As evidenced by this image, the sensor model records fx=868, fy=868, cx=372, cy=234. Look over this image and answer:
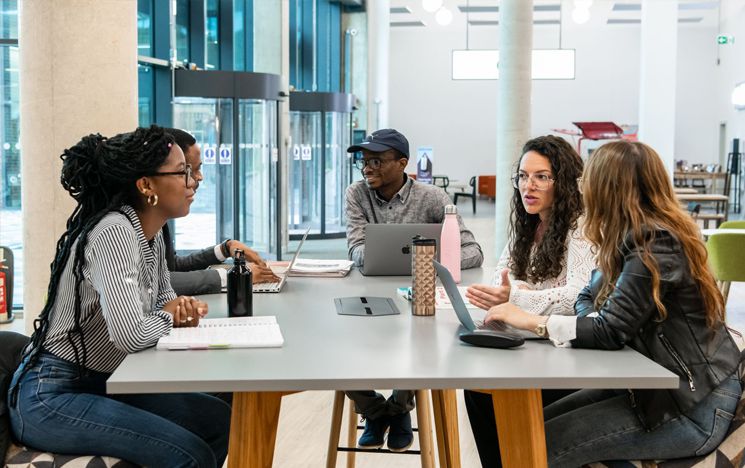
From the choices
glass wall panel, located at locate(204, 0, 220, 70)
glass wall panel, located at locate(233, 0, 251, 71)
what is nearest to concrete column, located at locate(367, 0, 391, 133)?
glass wall panel, located at locate(233, 0, 251, 71)

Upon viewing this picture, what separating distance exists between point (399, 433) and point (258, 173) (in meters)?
6.83

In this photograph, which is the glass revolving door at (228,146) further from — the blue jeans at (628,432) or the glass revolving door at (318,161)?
the blue jeans at (628,432)

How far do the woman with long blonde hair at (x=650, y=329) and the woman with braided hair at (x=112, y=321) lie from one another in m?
0.87

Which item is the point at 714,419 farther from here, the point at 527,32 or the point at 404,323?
the point at 527,32

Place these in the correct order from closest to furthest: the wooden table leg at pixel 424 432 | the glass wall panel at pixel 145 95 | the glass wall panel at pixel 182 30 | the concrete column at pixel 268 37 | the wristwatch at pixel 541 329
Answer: the wristwatch at pixel 541 329
the wooden table leg at pixel 424 432
the glass wall panel at pixel 145 95
the glass wall panel at pixel 182 30
the concrete column at pixel 268 37

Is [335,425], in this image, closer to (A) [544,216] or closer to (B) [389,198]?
(A) [544,216]

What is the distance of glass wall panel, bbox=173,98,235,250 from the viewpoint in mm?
9008

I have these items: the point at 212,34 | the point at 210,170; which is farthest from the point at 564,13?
the point at 210,170

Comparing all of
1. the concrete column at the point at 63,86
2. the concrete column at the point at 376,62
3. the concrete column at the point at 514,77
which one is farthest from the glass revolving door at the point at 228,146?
the concrete column at the point at 376,62

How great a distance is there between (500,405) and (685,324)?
486mm

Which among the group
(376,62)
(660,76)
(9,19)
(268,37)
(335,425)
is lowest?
(335,425)

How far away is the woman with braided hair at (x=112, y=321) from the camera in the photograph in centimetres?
201

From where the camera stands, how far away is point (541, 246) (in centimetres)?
292

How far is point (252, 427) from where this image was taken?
1.99m
